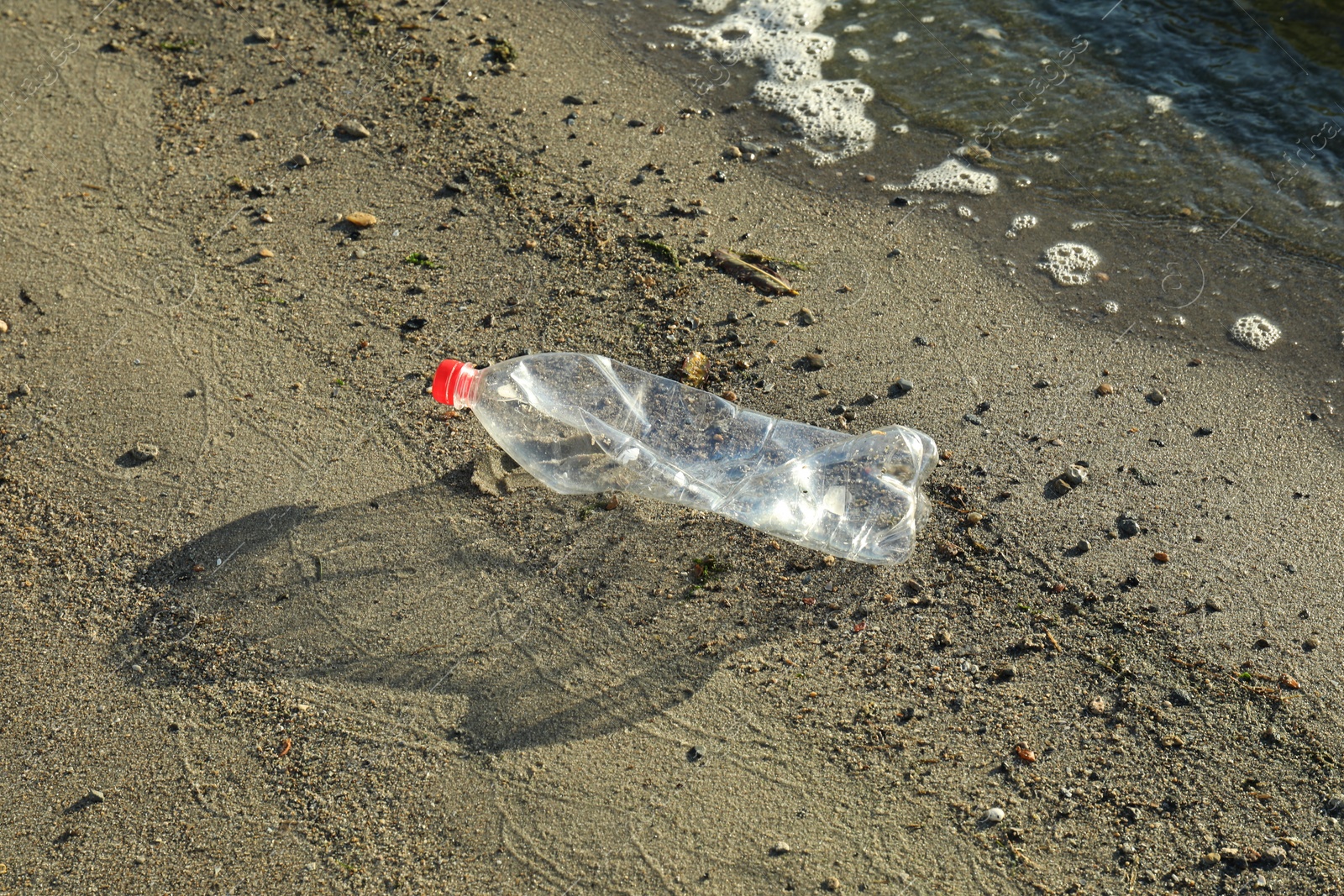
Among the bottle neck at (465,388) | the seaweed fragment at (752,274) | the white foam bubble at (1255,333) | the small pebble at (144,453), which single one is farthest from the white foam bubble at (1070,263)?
the small pebble at (144,453)

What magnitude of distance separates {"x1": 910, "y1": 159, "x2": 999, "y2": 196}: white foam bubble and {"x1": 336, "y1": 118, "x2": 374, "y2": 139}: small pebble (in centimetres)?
243

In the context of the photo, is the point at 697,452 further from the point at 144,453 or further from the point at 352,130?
the point at 352,130

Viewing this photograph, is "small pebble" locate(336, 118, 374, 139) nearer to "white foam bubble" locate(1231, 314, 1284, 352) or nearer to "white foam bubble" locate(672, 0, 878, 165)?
"white foam bubble" locate(672, 0, 878, 165)

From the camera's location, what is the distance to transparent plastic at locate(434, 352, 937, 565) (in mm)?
3037

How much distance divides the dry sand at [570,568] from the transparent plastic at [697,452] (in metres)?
0.09

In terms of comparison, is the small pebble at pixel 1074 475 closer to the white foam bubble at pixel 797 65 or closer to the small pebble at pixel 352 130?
the white foam bubble at pixel 797 65

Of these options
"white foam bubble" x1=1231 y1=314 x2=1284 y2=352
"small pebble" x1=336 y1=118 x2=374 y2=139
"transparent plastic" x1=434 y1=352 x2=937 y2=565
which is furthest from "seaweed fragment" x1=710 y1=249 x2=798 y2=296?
"white foam bubble" x1=1231 y1=314 x2=1284 y2=352

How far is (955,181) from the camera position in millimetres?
4316

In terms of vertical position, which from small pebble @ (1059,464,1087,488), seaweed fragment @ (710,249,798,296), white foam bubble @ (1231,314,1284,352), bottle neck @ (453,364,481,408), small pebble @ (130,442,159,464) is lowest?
small pebble @ (1059,464,1087,488)

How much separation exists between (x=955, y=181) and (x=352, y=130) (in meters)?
2.69

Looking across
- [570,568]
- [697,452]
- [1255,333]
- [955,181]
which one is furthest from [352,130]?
[1255,333]

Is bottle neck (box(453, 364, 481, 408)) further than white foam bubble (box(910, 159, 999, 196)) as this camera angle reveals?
No

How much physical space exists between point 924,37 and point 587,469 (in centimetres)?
340

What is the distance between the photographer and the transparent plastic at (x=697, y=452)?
3037 millimetres
